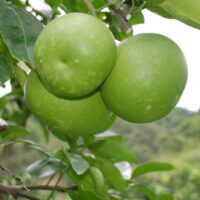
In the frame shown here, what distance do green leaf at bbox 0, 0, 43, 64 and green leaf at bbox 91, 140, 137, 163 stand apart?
68 cm

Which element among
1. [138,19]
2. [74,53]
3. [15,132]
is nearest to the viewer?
[74,53]

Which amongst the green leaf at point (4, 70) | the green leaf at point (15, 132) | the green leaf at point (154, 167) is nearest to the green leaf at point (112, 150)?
the green leaf at point (154, 167)

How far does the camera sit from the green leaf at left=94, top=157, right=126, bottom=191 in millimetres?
1361

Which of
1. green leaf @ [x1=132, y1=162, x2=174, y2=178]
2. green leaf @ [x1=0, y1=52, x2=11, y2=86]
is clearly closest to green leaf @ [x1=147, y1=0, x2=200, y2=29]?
green leaf @ [x1=0, y1=52, x2=11, y2=86]

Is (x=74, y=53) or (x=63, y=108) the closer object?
(x=74, y=53)

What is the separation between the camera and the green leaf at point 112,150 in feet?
4.80

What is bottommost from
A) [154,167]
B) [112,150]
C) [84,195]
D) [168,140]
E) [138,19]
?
[168,140]

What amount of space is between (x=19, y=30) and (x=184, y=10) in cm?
37

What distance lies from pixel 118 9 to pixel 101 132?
0.72m

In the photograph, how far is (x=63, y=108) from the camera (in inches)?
34.8

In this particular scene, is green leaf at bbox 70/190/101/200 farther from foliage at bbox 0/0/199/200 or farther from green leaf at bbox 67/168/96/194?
green leaf at bbox 67/168/96/194

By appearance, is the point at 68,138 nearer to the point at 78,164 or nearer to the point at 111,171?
the point at 111,171

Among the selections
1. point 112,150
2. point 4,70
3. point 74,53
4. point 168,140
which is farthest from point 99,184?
point 168,140

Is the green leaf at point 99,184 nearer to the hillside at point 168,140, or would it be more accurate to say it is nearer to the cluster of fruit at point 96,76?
the cluster of fruit at point 96,76
